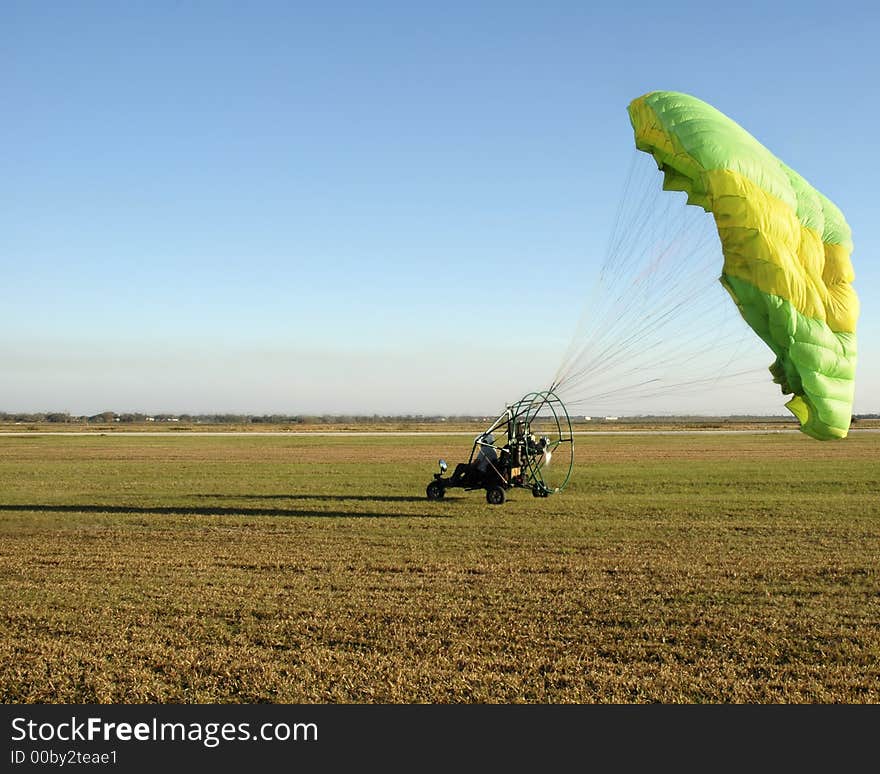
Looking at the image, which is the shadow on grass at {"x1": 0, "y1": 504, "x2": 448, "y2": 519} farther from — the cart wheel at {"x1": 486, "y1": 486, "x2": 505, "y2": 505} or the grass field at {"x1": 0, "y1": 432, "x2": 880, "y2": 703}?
the cart wheel at {"x1": 486, "y1": 486, "x2": 505, "y2": 505}

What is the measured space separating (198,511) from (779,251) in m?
12.9

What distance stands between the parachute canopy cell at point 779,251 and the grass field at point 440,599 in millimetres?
2593

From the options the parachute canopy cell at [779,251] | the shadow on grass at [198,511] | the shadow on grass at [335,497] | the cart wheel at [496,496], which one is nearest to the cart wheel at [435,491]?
the shadow on grass at [335,497]

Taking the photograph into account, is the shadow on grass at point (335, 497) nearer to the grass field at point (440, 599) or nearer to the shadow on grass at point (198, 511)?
the grass field at point (440, 599)

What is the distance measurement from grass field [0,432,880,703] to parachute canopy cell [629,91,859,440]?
2593 mm

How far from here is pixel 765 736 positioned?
544 centimetres

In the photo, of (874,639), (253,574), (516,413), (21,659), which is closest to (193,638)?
(21,659)

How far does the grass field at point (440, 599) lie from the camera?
6.39 meters

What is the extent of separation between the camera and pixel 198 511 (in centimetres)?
1733

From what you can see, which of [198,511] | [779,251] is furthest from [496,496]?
[779,251]

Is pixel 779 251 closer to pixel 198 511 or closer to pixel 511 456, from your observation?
pixel 511 456

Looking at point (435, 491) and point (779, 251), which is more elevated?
point (779, 251)

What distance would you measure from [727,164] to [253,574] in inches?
306

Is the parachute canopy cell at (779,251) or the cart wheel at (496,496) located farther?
the cart wheel at (496,496)
